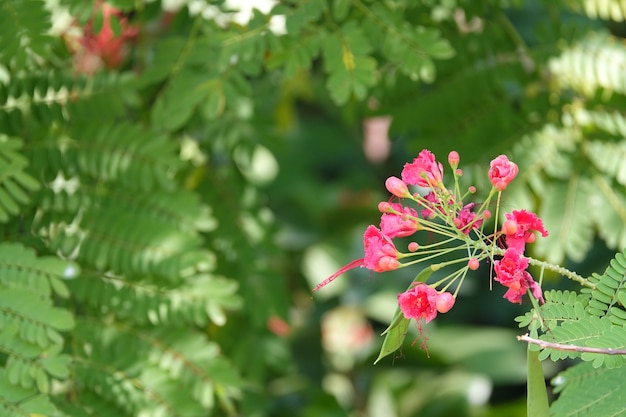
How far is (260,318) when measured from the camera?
2.40m

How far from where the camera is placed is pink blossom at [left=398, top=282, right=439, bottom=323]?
104 cm

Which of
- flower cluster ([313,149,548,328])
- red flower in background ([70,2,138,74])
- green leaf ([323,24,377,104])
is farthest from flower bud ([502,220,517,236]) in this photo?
red flower in background ([70,2,138,74])

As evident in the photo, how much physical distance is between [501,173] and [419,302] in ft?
0.67

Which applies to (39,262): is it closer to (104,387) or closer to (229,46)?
(104,387)

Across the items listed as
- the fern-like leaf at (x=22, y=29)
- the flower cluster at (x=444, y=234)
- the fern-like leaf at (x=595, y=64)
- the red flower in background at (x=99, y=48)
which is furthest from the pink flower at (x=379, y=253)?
the red flower in background at (x=99, y=48)

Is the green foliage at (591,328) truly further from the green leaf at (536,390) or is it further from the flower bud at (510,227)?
the flower bud at (510,227)

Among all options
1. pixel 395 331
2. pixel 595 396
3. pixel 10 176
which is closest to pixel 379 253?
pixel 395 331

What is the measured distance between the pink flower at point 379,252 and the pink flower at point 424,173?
0.27ft

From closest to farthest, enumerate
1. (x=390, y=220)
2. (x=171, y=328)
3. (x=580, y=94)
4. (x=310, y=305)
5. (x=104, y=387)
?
(x=390, y=220), (x=104, y=387), (x=171, y=328), (x=580, y=94), (x=310, y=305)

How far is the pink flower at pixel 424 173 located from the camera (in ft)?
3.63

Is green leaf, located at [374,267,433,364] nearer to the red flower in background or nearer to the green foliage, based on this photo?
the green foliage

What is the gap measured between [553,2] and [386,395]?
1.69 m

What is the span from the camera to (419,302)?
A: 105cm

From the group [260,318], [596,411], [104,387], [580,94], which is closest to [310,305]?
[260,318]
